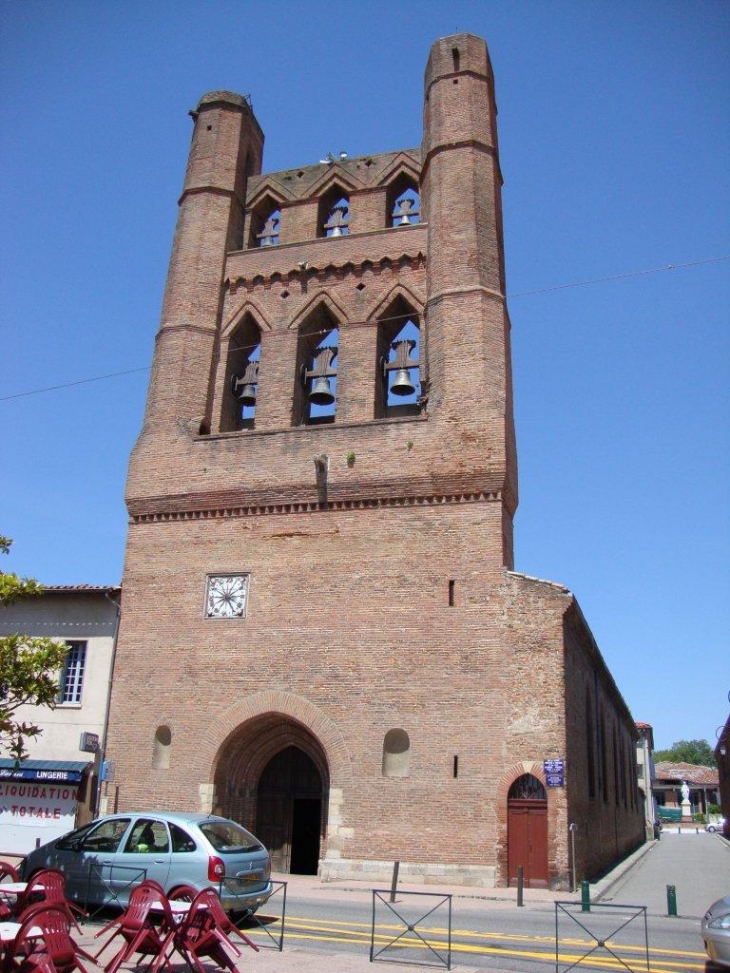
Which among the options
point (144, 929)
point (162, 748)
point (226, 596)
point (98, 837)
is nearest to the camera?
point (144, 929)

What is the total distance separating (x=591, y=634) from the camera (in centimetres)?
2322

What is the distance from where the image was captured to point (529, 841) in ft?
54.9

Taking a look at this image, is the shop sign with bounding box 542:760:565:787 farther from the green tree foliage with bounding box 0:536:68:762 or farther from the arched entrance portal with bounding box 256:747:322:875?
the green tree foliage with bounding box 0:536:68:762

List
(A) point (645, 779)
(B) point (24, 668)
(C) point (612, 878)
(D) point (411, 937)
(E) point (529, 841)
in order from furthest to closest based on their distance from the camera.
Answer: (A) point (645, 779) → (C) point (612, 878) → (E) point (529, 841) → (B) point (24, 668) → (D) point (411, 937)

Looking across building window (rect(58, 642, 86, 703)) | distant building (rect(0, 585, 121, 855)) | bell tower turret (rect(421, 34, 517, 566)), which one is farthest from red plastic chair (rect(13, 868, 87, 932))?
building window (rect(58, 642, 86, 703))

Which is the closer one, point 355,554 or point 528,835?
point 528,835

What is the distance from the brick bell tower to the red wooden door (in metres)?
0.47

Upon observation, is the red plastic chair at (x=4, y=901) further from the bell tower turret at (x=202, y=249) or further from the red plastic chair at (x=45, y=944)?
the bell tower turret at (x=202, y=249)

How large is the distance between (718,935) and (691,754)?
161 m

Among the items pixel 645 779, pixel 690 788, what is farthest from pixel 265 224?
pixel 690 788

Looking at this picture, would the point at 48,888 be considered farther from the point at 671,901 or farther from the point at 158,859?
the point at 671,901

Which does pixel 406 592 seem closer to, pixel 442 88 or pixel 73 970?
pixel 73 970

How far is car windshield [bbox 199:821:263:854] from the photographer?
Answer: 36.3ft

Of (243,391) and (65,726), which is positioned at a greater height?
(243,391)
